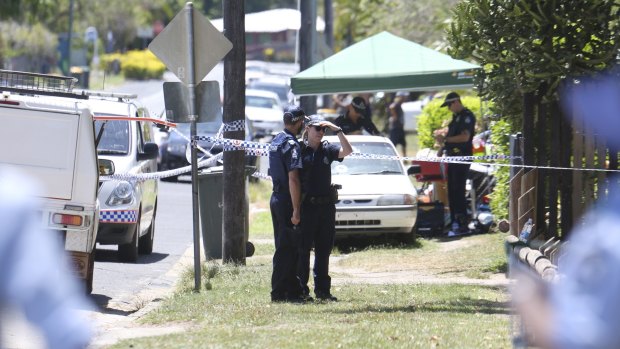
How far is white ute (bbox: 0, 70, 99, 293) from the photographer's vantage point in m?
10.5

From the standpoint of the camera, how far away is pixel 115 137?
1483cm

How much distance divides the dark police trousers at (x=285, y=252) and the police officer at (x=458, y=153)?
635cm

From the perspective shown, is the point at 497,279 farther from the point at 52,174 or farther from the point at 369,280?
the point at 52,174

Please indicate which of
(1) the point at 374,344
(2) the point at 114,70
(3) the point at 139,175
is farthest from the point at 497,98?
(2) the point at 114,70

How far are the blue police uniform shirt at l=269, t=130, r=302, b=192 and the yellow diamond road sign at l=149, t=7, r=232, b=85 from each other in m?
1.28

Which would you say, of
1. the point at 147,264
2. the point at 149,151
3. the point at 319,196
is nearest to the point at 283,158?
the point at 319,196

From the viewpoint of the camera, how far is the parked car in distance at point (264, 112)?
3288 cm

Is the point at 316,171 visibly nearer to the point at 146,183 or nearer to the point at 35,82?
the point at 35,82

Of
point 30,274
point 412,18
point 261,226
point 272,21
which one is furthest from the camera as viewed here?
point 412,18

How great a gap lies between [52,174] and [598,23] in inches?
220

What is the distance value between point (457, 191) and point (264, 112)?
1781 cm

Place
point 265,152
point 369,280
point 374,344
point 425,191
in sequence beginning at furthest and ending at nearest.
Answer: point 425,191 < point 265,152 < point 369,280 < point 374,344

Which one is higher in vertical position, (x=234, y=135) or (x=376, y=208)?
(x=234, y=135)

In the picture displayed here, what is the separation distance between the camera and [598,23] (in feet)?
38.0
